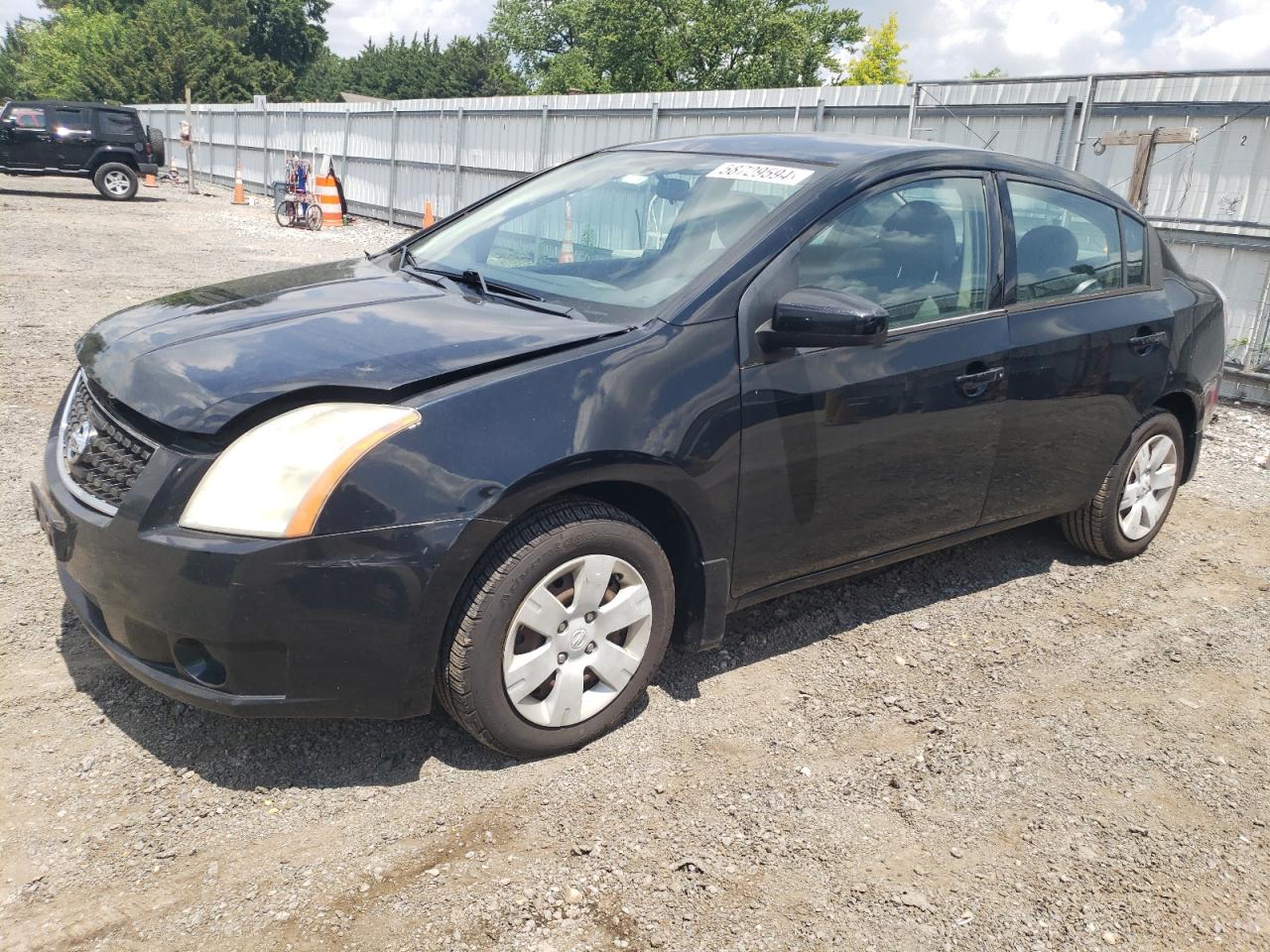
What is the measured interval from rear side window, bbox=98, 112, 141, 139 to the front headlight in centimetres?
2374

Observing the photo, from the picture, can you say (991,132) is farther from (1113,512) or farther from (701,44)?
(701,44)

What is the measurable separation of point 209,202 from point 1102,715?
25897 mm

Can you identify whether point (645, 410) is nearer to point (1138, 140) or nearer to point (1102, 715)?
point (1102, 715)

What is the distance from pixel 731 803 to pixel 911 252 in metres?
1.91

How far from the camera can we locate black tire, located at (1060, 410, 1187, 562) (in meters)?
4.43

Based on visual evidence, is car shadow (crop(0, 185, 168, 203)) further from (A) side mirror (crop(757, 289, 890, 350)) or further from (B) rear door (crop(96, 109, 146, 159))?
(A) side mirror (crop(757, 289, 890, 350))

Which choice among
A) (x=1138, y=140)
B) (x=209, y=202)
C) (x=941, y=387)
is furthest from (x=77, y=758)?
(x=209, y=202)

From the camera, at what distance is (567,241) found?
3.56 metres

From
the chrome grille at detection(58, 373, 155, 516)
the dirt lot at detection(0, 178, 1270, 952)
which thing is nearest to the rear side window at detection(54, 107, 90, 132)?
the dirt lot at detection(0, 178, 1270, 952)

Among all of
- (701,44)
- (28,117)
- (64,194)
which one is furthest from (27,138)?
(701,44)

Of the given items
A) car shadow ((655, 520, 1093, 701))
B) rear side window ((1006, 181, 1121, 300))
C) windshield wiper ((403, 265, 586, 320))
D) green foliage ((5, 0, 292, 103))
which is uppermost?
green foliage ((5, 0, 292, 103))

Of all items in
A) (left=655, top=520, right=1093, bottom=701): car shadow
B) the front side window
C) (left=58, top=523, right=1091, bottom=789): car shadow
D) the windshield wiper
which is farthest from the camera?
(left=655, top=520, right=1093, bottom=701): car shadow

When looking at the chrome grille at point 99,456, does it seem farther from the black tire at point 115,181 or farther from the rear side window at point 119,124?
the black tire at point 115,181

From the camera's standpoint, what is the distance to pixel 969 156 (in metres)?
3.76
